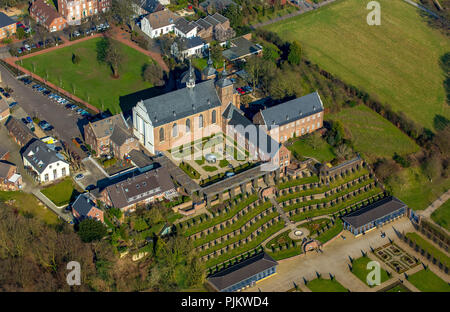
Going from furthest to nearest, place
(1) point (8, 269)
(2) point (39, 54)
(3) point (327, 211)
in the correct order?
(2) point (39, 54) → (3) point (327, 211) → (1) point (8, 269)

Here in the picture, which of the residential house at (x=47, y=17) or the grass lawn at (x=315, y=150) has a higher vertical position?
the residential house at (x=47, y=17)

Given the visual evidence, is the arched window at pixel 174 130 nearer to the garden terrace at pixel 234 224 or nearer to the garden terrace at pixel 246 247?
the garden terrace at pixel 234 224

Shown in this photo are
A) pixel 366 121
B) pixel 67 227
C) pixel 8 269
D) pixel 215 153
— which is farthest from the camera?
pixel 366 121

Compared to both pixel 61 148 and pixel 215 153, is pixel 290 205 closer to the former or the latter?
pixel 215 153

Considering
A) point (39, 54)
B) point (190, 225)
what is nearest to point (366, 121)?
point (190, 225)

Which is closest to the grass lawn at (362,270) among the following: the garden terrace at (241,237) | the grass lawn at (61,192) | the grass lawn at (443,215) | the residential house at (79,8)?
the garden terrace at (241,237)

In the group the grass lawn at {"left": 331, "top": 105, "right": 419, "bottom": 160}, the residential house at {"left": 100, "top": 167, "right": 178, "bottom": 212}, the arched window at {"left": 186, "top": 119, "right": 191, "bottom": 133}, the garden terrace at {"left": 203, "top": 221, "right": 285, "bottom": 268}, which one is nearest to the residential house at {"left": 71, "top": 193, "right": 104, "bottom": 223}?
the residential house at {"left": 100, "top": 167, "right": 178, "bottom": 212}
